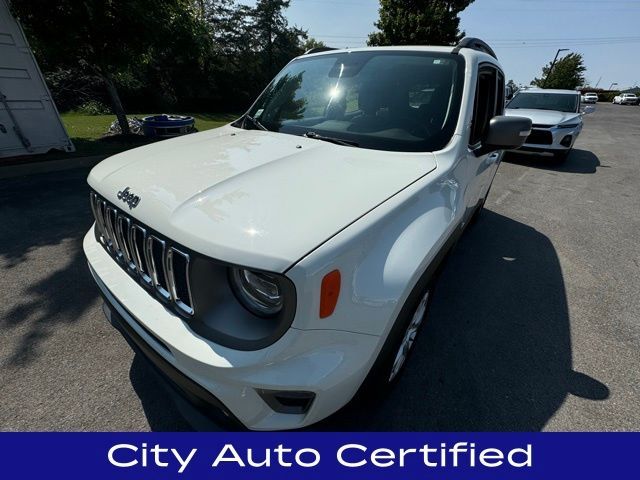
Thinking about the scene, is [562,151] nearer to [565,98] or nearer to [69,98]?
[565,98]

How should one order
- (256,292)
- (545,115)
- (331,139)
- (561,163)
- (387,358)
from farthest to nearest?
1. (561,163)
2. (545,115)
3. (331,139)
4. (387,358)
5. (256,292)

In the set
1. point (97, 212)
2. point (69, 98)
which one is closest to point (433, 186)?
point (97, 212)

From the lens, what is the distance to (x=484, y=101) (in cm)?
270

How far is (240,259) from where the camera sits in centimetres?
109

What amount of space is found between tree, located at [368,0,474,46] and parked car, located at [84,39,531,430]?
23172 millimetres

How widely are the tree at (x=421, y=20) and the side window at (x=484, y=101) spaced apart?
21.5 meters

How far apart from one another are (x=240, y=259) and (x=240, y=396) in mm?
532

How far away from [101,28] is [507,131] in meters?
9.13

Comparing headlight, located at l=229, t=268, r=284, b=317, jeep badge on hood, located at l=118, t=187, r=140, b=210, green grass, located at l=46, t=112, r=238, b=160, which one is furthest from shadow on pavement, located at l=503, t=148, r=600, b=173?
green grass, located at l=46, t=112, r=238, b=160

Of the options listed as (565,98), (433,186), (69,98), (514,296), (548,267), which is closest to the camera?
(433,186)

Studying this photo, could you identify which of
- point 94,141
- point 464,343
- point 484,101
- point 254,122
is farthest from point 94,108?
point 464,343

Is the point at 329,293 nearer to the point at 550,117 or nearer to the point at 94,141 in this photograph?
the point at 550,117

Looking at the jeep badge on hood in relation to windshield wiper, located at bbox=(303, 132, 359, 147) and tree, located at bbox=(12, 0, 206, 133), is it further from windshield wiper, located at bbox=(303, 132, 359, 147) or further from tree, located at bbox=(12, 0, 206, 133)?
tree, located at bbox=(12, 0, 206, 133)

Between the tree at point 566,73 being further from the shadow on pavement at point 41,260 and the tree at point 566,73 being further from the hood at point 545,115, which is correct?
→ the shadow on pavement at point 41,260
